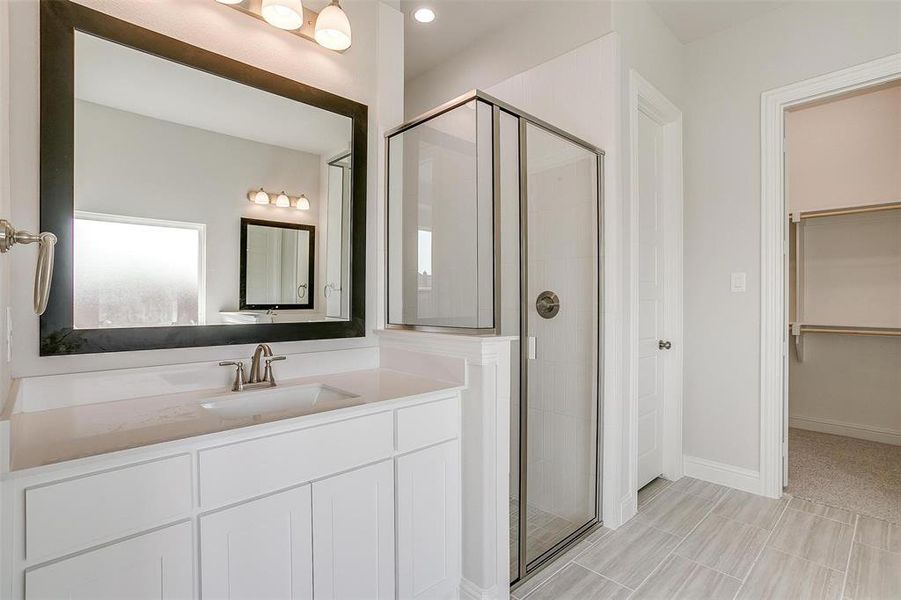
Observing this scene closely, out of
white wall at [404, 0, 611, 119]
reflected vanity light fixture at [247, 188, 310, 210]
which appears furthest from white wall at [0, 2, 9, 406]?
white wall at [404, 0, 611, 119]

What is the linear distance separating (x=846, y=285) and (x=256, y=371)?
430cm

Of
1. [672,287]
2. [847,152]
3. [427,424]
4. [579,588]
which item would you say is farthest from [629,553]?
[847,152]

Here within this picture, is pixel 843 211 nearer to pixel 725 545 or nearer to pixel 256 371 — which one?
pixel 725 545

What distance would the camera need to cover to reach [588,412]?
2.21 meters

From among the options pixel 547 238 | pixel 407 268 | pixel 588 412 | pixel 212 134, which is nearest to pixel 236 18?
pixel 212 134

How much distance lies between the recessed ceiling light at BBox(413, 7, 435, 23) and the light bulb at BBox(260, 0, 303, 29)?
1076 mm

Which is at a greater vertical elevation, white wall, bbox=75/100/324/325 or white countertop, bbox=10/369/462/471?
white wall, bbox=75/100/324/325

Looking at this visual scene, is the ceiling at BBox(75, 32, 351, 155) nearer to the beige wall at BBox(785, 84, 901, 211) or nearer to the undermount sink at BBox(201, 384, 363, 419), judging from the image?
the undermount sink at BBox(201, 384, 363, 419)

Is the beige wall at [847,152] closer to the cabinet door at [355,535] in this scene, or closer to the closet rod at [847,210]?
the closet rod at [847,210]

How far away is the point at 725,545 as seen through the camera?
207 cm

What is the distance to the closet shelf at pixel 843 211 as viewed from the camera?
3107mm

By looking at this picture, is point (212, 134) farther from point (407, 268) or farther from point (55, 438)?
point (55, 438)

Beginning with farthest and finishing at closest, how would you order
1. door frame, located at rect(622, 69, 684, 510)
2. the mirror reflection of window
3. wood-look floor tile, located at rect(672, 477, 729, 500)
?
door frame, located at rect(622, 69, 684, 510), wood-look floor tile, located at rect(672, 477, 729, 500), the mirror reflection of window

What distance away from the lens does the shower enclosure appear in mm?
1738
